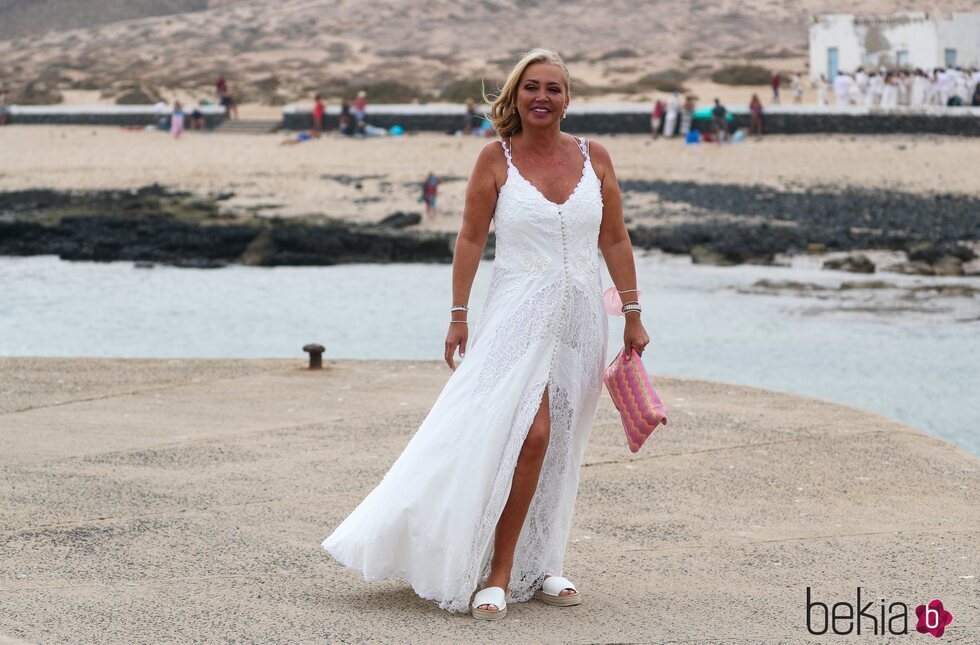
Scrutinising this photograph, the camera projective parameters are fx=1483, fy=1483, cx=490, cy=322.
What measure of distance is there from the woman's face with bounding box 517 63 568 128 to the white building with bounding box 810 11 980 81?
38111mm

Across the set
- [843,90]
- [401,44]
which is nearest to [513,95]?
[843,90]

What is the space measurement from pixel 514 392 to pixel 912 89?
106ft

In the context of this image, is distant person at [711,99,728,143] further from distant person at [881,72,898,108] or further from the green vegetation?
the green vegetation

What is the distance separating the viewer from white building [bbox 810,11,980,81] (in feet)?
138

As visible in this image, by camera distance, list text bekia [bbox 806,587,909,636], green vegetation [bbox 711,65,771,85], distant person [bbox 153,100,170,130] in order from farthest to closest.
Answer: green vegetation [bbox 711,65,771,85], distant person [bbox 153,100,170,130], text bekia [bbox 806,587,909,636]

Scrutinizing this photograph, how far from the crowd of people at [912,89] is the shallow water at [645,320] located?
1430 centimetres

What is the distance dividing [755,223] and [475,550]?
65.8 feet

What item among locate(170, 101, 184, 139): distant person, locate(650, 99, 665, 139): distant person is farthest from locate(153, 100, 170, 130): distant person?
locate(650, 99, 665, 139): distant person

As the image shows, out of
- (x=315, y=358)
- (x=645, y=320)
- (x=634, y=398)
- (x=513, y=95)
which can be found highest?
(x=513, y=95)

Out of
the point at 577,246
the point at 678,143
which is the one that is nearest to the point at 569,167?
the point at 577,246

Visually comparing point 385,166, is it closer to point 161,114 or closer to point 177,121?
point 177,121

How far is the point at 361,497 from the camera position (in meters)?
5.67

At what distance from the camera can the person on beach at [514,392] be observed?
406cm

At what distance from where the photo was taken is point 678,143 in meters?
31.8
